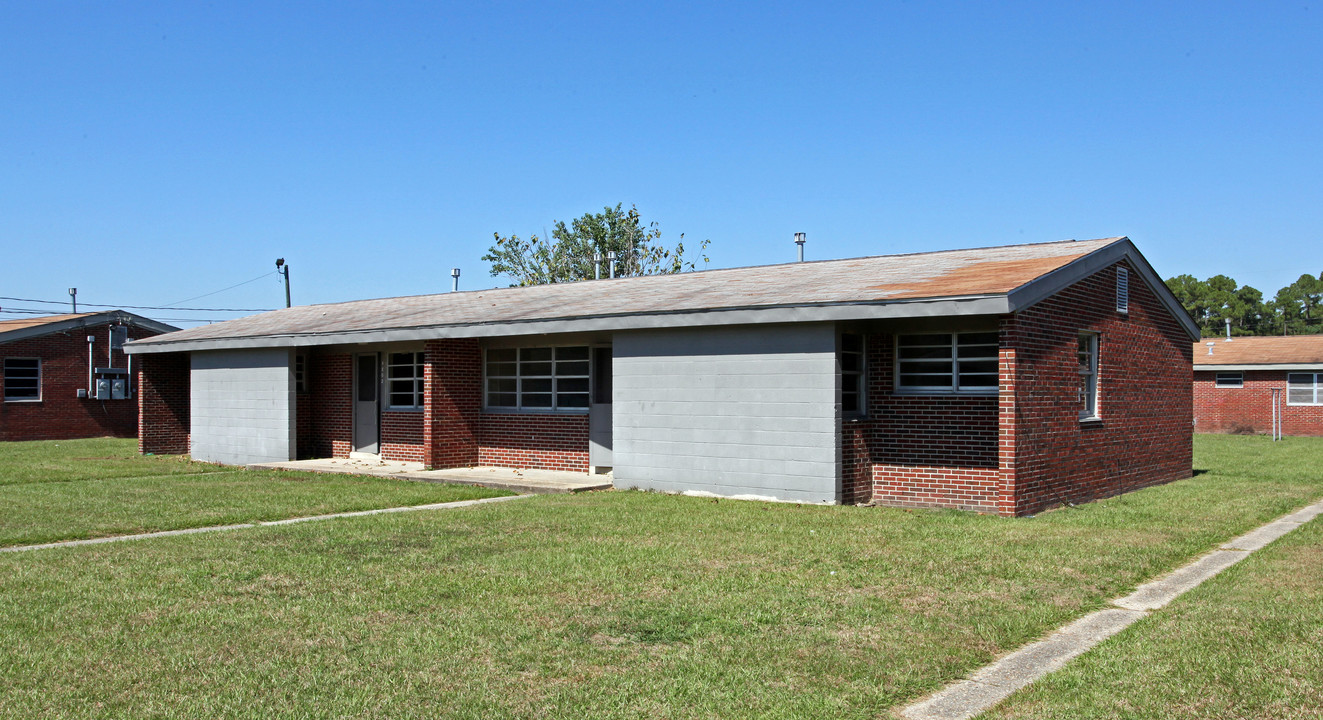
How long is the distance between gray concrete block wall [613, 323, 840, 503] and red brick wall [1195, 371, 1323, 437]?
26552mm

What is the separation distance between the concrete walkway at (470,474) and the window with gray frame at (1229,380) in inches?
1077

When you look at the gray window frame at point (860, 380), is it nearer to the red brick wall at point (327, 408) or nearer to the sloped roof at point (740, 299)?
the sloped roof at point (740, 299)

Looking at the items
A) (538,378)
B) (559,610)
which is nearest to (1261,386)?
(538,378)

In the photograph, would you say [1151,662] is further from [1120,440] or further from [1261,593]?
[1120,440]

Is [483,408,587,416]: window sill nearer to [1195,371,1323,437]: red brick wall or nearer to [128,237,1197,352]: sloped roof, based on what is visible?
[128,237,1197,352]: sloped roof

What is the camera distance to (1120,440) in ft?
50.4

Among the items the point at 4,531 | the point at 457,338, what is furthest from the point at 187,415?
the point at 4,531

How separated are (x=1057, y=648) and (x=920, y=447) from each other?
7083 mm

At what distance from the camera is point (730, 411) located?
1411 cm

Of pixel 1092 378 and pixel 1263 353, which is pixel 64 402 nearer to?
pixel 1092 378

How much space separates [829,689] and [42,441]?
29.7m

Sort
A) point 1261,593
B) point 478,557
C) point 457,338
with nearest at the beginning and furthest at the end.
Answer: point 1261,593, point 478,557, point 457,338

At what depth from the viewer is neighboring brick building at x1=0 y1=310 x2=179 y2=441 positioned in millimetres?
29609

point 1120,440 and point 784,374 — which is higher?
point 784,374
